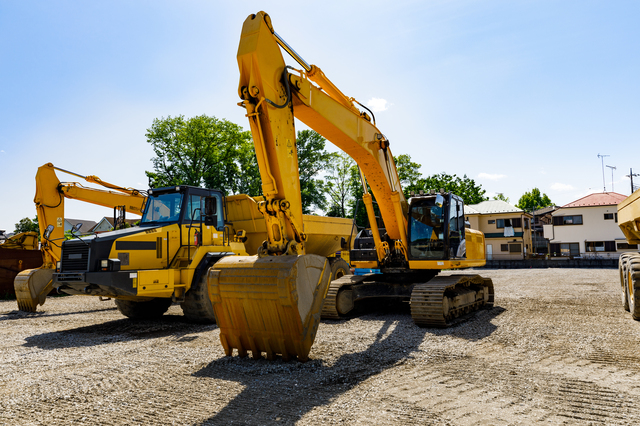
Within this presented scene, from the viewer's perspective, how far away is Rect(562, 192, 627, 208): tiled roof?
4731 centimetres

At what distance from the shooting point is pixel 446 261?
9.90m

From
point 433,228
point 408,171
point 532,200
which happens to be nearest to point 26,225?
point 408,171

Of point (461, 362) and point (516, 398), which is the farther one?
point (461, 362)

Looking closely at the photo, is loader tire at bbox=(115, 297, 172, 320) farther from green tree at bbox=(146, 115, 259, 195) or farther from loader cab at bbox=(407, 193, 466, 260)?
green tree at bbox=(146, 115, 259, 195)

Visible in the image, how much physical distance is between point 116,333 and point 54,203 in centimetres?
654

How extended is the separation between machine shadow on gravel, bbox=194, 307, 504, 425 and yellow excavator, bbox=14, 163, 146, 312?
9021mm

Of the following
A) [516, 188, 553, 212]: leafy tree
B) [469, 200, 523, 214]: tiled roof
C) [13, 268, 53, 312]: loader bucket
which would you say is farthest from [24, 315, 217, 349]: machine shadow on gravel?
[516, 188, 553, 212]: leafy tree

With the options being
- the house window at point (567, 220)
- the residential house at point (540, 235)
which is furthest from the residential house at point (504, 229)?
the residential house at point (540, 235)

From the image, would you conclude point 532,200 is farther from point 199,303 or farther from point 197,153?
point 199,303

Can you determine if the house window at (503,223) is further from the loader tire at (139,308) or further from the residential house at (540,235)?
the loader tire at (139,308)

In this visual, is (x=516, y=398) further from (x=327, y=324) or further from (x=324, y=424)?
(x=327, y=324)

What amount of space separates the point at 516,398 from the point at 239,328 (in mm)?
3559

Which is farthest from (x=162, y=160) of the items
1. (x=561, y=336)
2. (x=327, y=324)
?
(x=561, y=336)

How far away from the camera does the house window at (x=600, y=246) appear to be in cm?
4703
